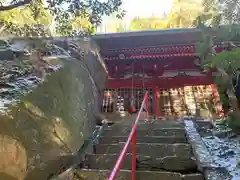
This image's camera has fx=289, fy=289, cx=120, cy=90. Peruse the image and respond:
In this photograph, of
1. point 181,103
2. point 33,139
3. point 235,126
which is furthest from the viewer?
point 181,103

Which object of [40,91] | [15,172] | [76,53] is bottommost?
[15,172]

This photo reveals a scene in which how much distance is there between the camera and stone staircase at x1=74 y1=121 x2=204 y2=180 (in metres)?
3.82

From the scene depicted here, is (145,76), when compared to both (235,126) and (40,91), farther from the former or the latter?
(40,91)

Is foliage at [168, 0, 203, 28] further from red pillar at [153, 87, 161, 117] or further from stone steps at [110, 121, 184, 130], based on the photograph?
stone steps at [110, 121, 184, 130]

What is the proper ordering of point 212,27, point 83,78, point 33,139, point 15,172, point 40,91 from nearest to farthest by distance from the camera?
point 15,172 < point 33,139 < point 40,91 < point 83,78 < point 212,27

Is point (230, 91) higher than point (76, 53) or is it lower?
lower

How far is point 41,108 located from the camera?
139 inches

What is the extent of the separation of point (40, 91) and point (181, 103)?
29.7 ft

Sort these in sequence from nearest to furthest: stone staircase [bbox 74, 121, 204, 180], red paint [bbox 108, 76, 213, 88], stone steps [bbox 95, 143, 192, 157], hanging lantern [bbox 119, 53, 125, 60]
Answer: stone staircase [bbox 74, 121, 204, 180]
stone steps [bbox 95, 143, 192, 157]
hanging lantern [bbox 119, 53, 125, 60]
red paint [bbox 108, 76, 213, 88]

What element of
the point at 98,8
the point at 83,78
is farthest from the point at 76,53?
the point at 98,8

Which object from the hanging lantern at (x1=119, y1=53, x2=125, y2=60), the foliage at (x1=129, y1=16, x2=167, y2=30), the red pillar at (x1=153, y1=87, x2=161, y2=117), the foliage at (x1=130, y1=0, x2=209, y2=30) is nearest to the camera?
the hanging lantern at (x1=119, y1=53, x2=125, y2=60)

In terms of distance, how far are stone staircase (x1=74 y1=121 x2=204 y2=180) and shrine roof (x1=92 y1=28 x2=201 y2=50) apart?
4896mm

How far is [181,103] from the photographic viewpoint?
11977 millimetres

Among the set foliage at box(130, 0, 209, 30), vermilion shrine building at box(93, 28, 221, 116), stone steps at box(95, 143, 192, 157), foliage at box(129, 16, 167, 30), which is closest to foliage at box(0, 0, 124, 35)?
stone steps at box(95, 143, 192, 157)
